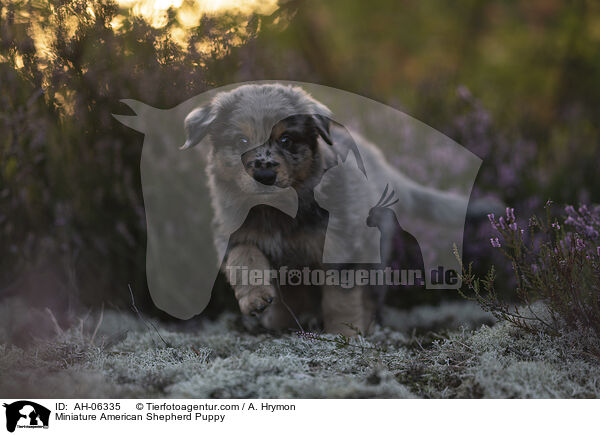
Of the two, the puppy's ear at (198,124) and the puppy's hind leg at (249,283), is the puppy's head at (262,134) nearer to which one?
the puppy's ear at (198,124)

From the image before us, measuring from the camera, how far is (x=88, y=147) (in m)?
3.64

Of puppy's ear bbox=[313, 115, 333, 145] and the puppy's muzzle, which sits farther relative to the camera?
puppy's ear bbox=[313, 115, 333, 145]

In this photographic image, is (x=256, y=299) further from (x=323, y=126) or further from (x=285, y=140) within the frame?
(x=323, y=126)

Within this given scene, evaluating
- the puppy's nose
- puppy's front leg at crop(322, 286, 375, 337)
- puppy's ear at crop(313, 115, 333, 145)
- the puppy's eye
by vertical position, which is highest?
puppy's ear at crop(313, 115, 333, 145)

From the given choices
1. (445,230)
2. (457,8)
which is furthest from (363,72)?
(445,230)

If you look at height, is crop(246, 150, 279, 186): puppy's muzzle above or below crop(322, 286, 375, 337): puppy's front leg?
above

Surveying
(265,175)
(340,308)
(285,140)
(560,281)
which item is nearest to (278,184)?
(265,175)

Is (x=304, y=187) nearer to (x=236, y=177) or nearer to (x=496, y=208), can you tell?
(x=236, y=177)

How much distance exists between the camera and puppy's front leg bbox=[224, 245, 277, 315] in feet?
8.86

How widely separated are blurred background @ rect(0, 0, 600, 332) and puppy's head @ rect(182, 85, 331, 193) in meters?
0.41

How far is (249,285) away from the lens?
9.20 feet
